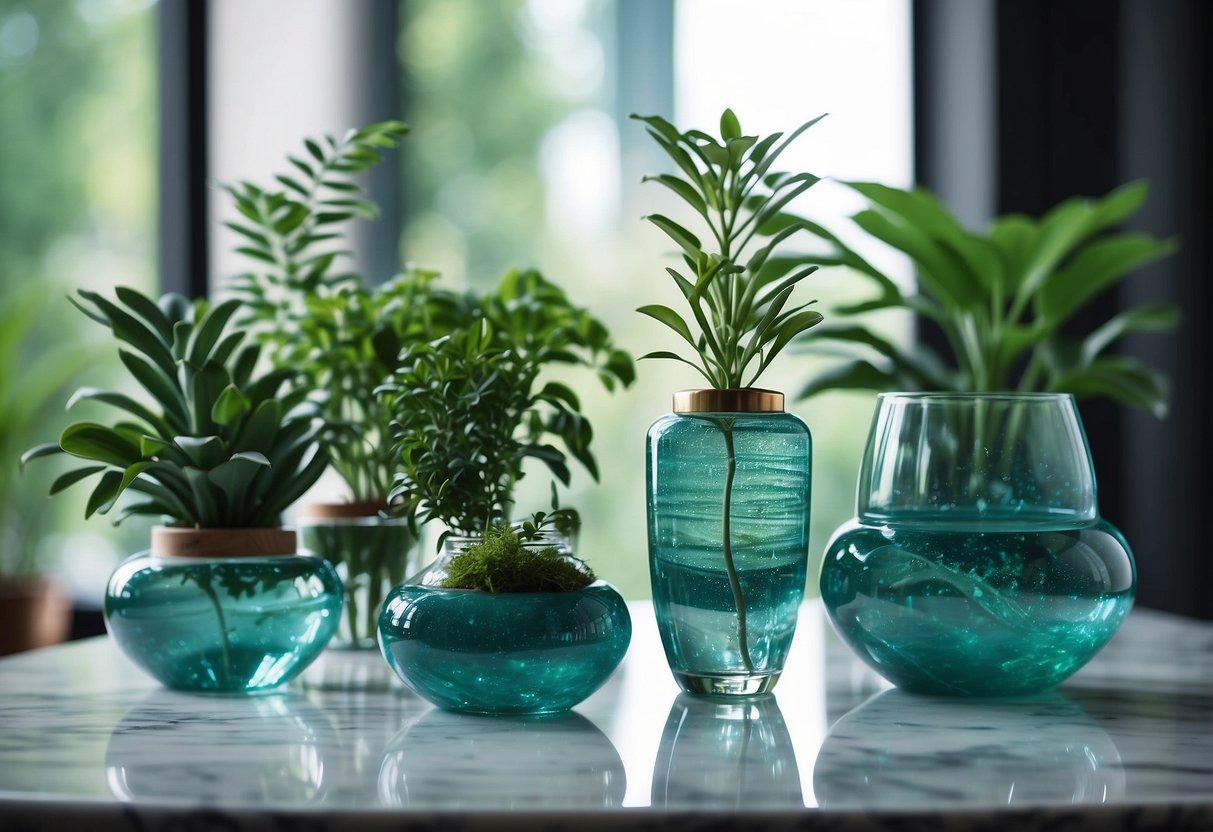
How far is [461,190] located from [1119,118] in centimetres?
137

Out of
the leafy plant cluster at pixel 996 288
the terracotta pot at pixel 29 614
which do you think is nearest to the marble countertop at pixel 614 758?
the leafy plant cluster at pixel 996 288

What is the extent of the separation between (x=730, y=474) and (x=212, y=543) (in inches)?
15.5

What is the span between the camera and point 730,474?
73 centimetres

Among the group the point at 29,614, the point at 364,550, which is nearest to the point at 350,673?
the point at 364,550

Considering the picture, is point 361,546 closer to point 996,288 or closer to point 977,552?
point 977,552

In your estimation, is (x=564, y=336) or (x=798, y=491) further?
(x=564, y=336)

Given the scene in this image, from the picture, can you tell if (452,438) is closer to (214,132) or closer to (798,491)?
(798,491)

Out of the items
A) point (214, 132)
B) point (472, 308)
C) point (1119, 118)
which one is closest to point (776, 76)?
point (1119, 118)

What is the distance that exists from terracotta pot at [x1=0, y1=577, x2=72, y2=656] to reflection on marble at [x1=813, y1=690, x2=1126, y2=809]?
5.08 feet

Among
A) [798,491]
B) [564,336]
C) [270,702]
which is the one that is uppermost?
[564,336]

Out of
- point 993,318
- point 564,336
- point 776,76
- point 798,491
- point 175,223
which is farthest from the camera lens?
point 776,76

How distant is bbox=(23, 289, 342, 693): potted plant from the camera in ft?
2.57

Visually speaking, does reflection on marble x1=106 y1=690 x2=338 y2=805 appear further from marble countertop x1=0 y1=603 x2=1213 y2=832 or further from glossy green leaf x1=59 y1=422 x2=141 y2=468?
glossy green leaf x1=59 y1=422 x2=141 y2=468

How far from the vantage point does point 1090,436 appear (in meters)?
2.07
